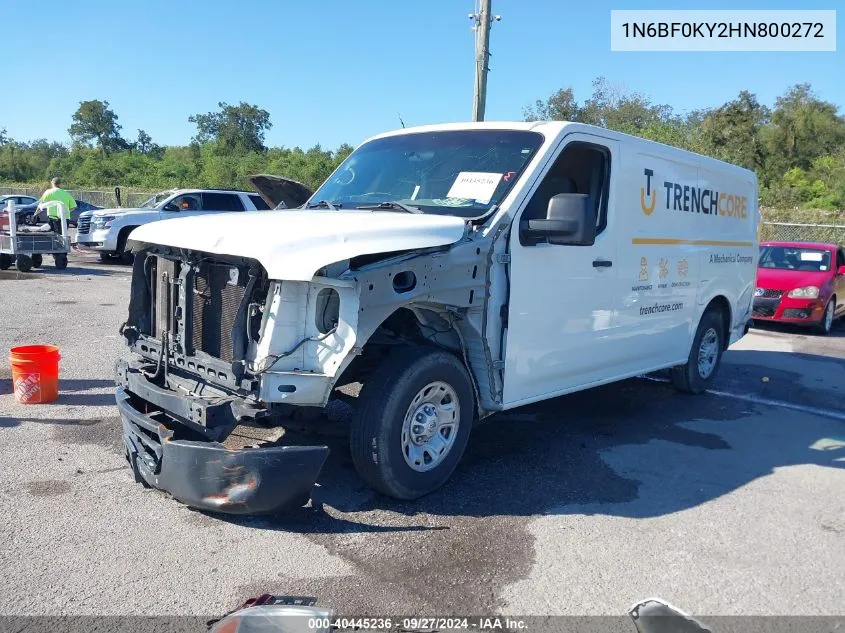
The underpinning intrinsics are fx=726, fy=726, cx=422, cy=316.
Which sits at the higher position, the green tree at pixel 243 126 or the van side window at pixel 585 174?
the green tree at pixel 243 126

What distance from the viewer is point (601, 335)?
18.7 feet

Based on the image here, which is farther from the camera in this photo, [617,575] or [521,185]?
[521,185]

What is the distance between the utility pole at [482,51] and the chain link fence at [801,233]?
12.2 metres

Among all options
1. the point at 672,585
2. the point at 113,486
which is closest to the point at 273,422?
the point at 113,486

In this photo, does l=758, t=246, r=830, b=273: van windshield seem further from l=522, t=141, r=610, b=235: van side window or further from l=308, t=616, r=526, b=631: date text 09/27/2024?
l=308, t=616, r=526, b=631: date text 09/27/2024

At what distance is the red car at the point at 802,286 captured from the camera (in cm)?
1246

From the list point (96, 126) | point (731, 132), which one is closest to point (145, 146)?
point (96, 126)

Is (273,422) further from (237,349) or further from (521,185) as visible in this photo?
(521,185)

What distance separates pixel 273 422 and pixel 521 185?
2.21 metres

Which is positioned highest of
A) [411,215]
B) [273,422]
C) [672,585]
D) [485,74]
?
[485,74]

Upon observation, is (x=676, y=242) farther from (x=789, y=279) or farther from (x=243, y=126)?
(x=243, y=126)

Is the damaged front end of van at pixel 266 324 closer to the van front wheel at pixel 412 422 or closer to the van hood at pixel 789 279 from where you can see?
the van front wheel at pixel 412 422

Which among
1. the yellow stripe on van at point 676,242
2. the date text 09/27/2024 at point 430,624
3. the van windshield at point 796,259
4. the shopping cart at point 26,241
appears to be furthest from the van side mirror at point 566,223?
the shopping cart at point 26,241

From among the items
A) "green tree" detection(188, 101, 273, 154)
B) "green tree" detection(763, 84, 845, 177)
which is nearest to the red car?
"green tree" detection(763, 84, 845, 177)
